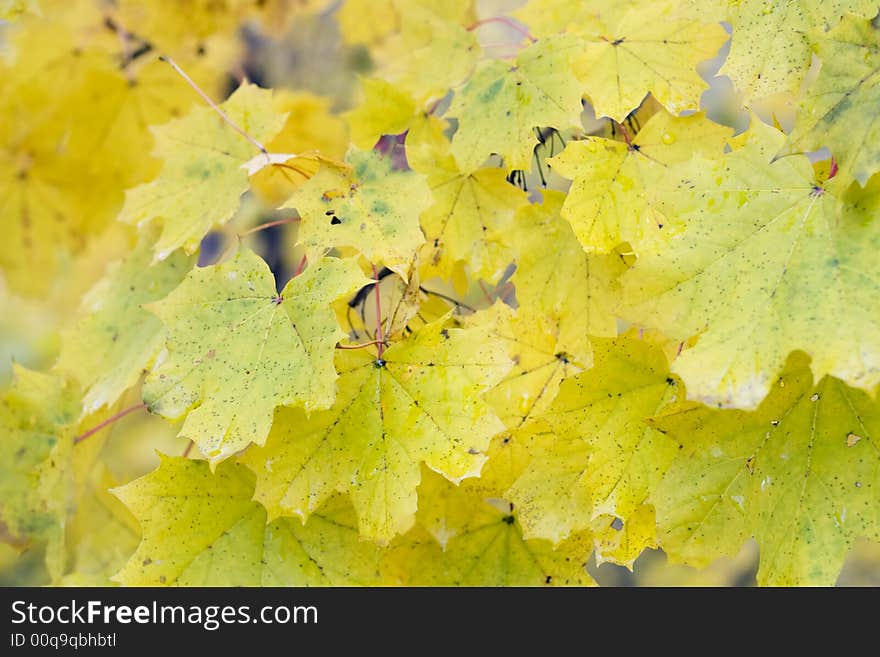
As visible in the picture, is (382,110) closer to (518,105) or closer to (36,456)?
(518,105)

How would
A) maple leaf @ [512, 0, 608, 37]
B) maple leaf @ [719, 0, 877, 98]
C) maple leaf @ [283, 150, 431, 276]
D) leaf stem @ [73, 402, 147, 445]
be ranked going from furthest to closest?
leaf stem @ [73, 402, 147, 445] → maple leaf @ [512, 0, 608, 37] → maple leaf @ [283, 150, 431, 276] → maple leaf @ [719, 0, 877, 98]

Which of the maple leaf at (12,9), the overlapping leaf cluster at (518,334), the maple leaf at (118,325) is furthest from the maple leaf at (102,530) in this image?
the maple leaf at (12,9)

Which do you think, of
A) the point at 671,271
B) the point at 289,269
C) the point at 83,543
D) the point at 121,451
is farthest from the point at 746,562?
the point at 671,271

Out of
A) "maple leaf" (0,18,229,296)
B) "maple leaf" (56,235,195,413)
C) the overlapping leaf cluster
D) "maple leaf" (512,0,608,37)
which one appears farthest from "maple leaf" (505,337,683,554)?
"maple leaf" (0,18,229,296)

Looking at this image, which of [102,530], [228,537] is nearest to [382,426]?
[228,537]

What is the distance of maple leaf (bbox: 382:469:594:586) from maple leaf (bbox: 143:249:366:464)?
0.94 ft

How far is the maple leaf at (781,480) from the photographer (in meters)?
0.86

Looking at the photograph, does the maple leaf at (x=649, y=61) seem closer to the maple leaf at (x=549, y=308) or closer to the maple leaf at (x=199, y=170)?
the maple leaf at (x=549, y=308)

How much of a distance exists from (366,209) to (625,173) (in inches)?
13.6

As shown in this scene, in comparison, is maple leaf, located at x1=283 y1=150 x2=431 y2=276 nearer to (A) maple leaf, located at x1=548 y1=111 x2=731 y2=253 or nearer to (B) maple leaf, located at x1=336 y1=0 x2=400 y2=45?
(A) maple leaf, located at x1=548 y1=111 x2=731 y2=253

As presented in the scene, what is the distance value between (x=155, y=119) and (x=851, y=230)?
1560mm

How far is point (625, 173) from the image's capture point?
41.7 inches

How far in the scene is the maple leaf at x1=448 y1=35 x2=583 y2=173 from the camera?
1.05 meters

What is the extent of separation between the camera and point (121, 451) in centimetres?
397
